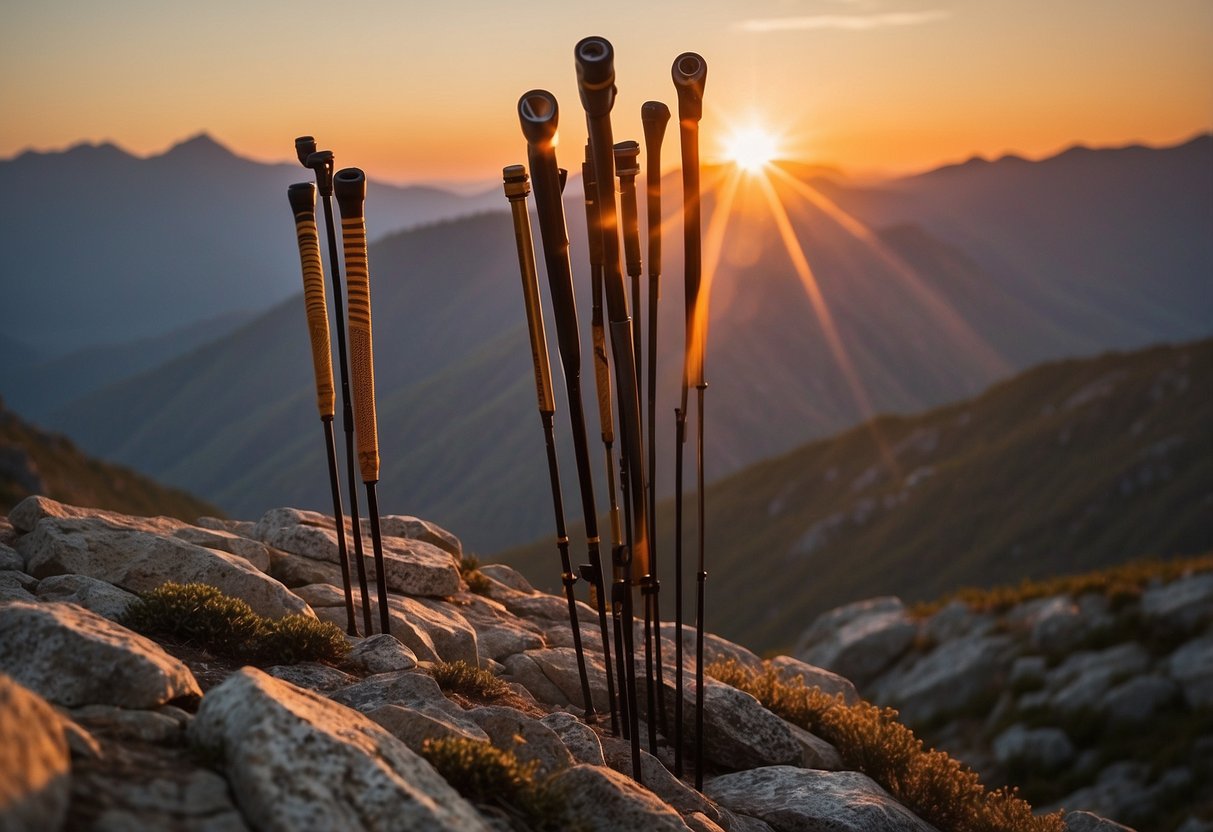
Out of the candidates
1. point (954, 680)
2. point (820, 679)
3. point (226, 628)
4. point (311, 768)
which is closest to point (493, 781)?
point (311, 768)

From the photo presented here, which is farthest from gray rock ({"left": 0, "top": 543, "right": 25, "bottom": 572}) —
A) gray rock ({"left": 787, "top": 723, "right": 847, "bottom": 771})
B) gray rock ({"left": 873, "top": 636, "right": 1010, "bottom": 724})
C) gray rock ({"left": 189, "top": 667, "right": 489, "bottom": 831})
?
gray rock ({"left": 873, "top": 636, "right": 1010, "bottom": 724})

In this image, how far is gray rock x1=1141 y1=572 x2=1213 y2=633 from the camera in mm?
25094

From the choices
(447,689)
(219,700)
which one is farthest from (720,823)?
(219,700)

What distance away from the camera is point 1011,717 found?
26.6m

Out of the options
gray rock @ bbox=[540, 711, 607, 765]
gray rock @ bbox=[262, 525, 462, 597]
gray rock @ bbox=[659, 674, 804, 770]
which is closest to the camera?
gray rock @ bbox=[540, 711, 607, 765]

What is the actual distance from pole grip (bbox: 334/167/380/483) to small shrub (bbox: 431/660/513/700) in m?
1.75

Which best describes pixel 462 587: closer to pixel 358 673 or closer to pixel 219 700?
pixel 358 673

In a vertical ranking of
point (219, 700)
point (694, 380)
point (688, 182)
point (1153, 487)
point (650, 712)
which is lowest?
point (1153, 487)

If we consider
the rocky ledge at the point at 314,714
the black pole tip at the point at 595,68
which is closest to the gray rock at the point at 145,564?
the rocky ledge at the point at 314,714

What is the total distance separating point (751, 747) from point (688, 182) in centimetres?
508

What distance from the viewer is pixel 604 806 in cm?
604

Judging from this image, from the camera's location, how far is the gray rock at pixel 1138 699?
24.3 meters

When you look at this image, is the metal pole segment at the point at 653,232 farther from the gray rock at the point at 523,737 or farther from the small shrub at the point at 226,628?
the small shrub at the point at 226,628

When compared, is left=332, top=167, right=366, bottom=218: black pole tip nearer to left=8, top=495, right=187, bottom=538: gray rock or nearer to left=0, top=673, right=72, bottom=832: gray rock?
left=8, top=495, right=187, bottom=538: gray rock
